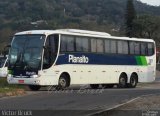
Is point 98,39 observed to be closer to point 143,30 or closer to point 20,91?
point 20,91

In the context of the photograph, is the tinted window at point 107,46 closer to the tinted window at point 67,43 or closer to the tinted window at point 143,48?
the tinted window at point 67,43

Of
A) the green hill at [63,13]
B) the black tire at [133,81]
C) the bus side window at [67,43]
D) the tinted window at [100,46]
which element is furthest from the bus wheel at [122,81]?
the green hill at [63,13]

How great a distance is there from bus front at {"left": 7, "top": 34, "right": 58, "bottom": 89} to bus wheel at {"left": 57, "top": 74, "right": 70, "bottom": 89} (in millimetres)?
1002

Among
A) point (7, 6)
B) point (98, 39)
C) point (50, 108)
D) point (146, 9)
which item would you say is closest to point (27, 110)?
point (50, 108)

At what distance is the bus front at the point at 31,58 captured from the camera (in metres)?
26.6

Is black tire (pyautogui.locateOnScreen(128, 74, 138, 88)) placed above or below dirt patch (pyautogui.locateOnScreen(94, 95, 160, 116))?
above

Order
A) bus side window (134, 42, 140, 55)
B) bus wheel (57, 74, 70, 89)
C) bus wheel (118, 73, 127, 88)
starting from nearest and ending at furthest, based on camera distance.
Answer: bus wheel (57, 74, 70, 89) → bus wheel (118, 73, 127, 88) → bus side window (134, 42, 140, 55)

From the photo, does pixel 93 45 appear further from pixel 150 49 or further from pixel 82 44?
pixel 150 49

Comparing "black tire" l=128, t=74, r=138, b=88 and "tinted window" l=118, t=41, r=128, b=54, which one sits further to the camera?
"black tire" l=128, t=74, r=138, b=88

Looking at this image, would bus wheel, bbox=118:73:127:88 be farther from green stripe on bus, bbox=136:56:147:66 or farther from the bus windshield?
the bus windshield

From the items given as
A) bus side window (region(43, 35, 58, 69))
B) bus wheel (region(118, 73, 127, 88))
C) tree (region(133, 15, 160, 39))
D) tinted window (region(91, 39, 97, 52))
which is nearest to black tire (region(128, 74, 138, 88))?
bus wheel (region(118, 73, 127, 88))

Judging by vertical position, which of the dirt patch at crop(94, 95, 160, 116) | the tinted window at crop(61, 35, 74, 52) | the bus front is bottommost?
the dirt patch at crop(94, 95, 160, 116)

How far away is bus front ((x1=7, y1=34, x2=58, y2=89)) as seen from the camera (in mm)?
26641

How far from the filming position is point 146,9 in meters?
146
